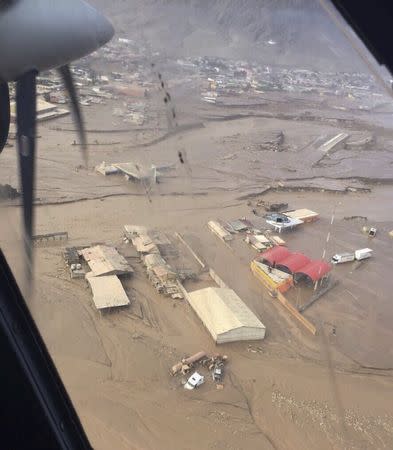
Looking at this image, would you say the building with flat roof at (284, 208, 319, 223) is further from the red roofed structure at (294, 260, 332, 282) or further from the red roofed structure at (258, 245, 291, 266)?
the red roofed structure at (294, 260, 332, 282)

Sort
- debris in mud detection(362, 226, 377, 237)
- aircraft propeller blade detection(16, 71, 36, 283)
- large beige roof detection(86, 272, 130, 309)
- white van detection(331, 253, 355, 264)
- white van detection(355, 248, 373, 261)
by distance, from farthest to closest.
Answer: debris in mud detection(362, 226, 377, 237)
white van detection(355, 248, 373, 261)
white van detection(331, 253, 355, 264)
large beige roof detection(86, 272, 130, 309)
aircraft propeller blade detection(16, 71, 36, 283)

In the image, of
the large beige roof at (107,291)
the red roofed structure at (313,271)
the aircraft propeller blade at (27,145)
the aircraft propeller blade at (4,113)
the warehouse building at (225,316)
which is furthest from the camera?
the red roofed structure at (313,271)

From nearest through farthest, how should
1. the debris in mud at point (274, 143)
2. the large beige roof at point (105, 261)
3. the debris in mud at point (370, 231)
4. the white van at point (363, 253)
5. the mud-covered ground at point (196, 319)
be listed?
1. the mud-covered ground at point (196, 319)
2. the large beige roof at point (105, 261)
3. the white van at point (363, 253)
4. the debris in mud at point (370, 231)
5. the debris in mud at point (274, 143)

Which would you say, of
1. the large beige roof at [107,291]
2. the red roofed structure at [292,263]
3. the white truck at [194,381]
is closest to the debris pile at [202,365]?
the white truck at [194,381]

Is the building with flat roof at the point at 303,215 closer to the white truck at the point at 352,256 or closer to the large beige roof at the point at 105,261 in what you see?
the white truck at the point at 352,256

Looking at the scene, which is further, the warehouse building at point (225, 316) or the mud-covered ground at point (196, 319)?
the warehouse building at point (225, 316)

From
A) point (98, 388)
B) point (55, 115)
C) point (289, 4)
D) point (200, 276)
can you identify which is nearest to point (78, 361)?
point (98, 388)

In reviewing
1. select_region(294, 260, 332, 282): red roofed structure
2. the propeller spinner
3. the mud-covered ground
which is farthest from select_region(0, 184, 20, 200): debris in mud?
select_region(294, 260, 332, 282): red roofed structure

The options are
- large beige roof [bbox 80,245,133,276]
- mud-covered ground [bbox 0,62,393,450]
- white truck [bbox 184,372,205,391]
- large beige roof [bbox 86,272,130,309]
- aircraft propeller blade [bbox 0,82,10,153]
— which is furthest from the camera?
large beige roof [bbox 80,245,133,276]

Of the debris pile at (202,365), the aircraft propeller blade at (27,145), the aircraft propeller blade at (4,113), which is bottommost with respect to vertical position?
the debris pile at (202,365)
